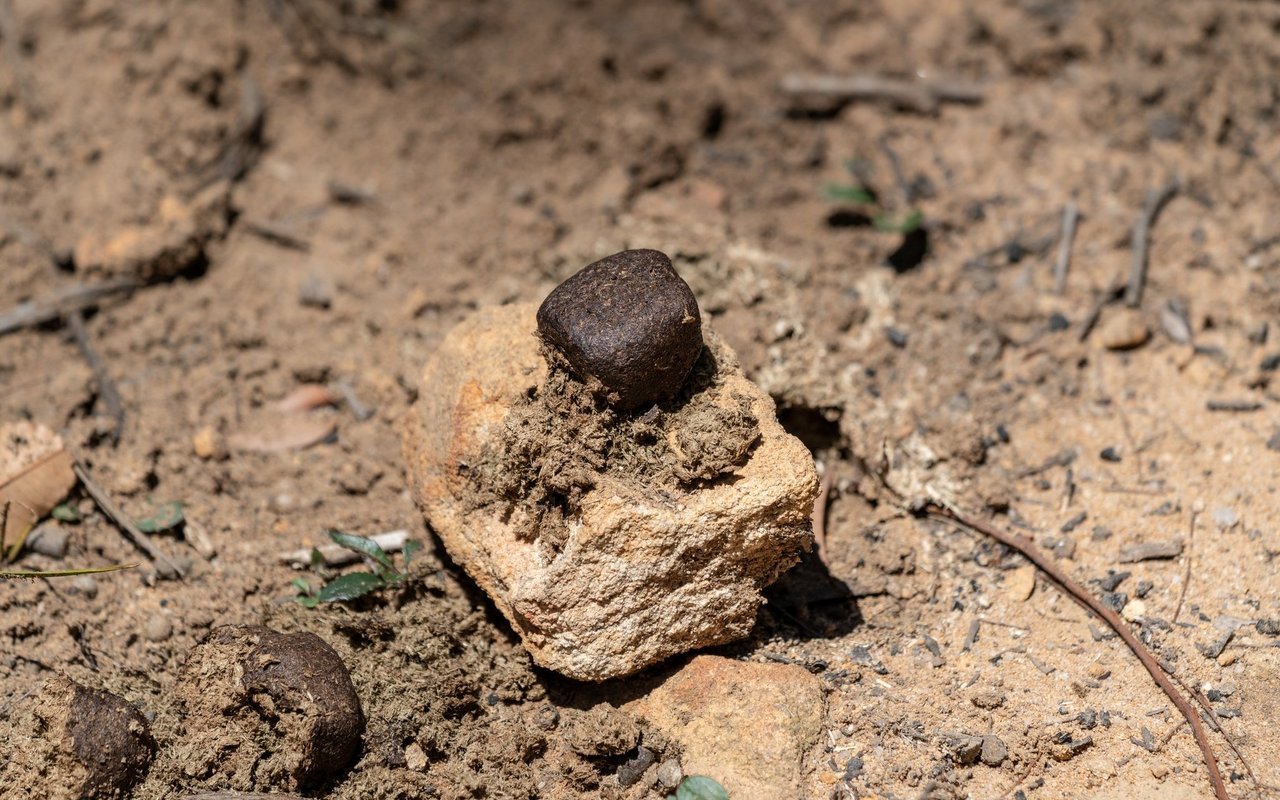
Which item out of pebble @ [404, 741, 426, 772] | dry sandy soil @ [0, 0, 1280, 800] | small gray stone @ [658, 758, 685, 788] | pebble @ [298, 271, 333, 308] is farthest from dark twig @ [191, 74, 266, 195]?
small gray stone @ [658, 758, 685, 788]

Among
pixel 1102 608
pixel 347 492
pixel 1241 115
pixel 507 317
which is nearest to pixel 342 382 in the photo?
pixel 347 492

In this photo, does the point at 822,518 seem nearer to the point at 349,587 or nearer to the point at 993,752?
the point at 993,752

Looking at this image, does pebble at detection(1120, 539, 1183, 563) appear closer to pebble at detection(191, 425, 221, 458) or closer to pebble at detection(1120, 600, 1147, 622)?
pebble at detection(1120, 600, 1147, 622)

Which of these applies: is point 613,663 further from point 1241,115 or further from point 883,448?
point 1241,115

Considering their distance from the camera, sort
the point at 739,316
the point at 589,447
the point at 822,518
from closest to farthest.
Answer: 1. the point at 589,447
2. the point at 822,518
3. the point at 739,316

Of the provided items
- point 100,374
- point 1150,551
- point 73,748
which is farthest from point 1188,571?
point 100,374
